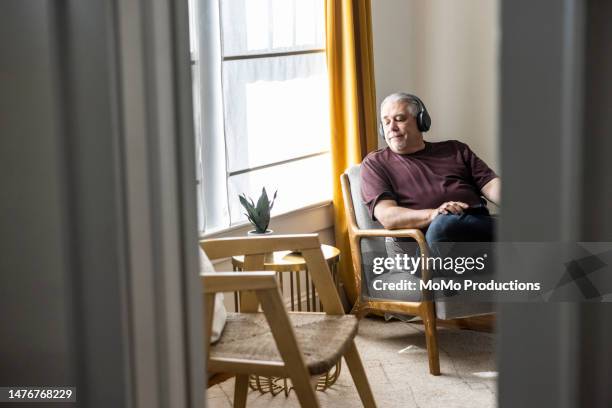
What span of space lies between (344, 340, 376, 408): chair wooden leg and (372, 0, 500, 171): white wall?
2.09 m

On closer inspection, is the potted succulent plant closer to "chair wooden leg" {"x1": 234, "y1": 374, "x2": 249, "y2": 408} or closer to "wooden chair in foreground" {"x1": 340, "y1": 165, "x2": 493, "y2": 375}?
"wooden chair in foreground" {"x1": 340, "y1": 165, "x2": 493, "y2": 375}

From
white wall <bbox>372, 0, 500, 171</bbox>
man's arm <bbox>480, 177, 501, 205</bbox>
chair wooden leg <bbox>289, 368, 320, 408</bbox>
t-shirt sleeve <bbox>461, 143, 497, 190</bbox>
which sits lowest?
chair wooden leg <bbox>289, 368, 320, 408</bbox>

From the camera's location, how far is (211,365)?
8.40 ft

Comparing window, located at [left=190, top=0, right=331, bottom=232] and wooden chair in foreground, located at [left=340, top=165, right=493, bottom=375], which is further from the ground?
window, located at [left=190, top=0, right=331, bottom=232]

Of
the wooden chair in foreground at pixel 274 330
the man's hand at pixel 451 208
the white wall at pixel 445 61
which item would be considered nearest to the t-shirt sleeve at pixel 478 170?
the man's hand at pixel 451 208

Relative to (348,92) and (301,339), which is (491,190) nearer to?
(348,92)

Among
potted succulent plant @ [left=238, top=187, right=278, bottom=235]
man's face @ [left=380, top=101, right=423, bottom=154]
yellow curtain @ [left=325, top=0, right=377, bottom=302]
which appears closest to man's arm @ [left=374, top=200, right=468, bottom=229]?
man's face @ [left=380, top=101, right=423, bottom=154]

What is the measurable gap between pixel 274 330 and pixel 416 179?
178 cm

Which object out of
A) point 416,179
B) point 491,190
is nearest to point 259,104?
point 416,179

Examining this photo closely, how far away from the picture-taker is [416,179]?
4074 mm

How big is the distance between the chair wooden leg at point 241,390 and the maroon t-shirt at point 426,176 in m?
1.21

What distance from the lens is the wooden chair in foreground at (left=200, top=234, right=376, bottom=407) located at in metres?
2.45

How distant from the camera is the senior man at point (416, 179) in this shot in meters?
3.84

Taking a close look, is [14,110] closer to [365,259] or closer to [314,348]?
[314,348]
